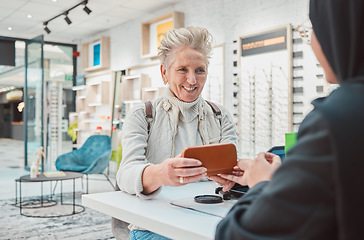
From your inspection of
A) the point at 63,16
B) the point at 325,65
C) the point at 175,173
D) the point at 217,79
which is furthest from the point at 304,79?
the point at 63,16

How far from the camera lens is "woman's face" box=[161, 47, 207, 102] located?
6.63 ft

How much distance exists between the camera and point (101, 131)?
8.94 metres

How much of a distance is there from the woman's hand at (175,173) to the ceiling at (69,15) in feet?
19.3

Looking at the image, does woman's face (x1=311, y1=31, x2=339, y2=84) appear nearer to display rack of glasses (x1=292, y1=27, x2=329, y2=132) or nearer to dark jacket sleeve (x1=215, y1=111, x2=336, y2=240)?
dark jacket sleeve (x1=215, y1=111, x2=336, y2=240)

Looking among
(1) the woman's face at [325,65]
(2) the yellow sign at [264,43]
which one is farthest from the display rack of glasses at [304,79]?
(1) the woman's face at [325,65]

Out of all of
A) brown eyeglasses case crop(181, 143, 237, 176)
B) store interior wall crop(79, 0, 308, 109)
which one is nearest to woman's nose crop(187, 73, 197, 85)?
brown eyeglasses case crop(181, 143, 237, 176)

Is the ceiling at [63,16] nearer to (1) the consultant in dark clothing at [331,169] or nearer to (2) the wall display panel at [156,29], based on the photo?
(2) the wall display panel at [156,29]

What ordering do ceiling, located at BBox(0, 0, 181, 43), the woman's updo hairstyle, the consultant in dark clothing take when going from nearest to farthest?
the consultant in dark clothing < the woman's updo hairstyle < ceiling, located at BBox(0, 0, 181, 43)

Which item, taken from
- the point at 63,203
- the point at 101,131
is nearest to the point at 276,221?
the point at 63,203

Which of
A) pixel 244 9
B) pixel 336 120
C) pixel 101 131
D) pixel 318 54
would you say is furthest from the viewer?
pixel 101 131

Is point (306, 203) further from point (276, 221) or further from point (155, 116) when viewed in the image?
point (155, 116)

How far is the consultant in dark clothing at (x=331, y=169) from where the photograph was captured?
570mm

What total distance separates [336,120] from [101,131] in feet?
28.3

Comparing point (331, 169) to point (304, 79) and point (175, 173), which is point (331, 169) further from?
point (304, 79)
